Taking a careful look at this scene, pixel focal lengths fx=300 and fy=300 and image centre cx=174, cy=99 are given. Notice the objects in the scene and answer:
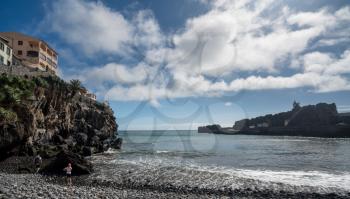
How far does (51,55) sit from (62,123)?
49.8 metres

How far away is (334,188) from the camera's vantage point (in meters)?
30.5

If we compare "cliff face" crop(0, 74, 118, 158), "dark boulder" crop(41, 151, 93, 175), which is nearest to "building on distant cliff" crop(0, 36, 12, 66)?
"cliff face" crop(0, 74, 118, 158)

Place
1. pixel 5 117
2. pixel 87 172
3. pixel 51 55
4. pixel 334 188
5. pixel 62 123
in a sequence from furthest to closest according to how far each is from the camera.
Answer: pixel 51 55
pixel 62 123
pixel 5 117
pixel 87 172
pixel 334 188

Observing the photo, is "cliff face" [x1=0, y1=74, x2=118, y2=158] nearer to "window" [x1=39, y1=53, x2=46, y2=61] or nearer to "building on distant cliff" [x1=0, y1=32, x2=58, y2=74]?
"building on distant cliff" [x1=0, y1=32, x2=58, y2=74]

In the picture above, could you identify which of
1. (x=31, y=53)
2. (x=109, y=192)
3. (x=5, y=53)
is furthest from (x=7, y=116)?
(x=31, y=53)

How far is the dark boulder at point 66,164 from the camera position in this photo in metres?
37.4

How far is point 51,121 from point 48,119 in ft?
3.71

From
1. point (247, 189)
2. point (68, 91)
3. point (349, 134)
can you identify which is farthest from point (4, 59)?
point (349, 134)

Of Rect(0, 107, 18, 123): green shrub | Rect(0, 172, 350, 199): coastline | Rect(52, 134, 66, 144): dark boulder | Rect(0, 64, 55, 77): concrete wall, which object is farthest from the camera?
Rect(52, 134, 66, 144): dark boulder

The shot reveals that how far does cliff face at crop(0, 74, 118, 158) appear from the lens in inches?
1826

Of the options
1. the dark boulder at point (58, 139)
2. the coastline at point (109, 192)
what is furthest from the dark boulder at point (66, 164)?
the dark boulder at point (58, 139)

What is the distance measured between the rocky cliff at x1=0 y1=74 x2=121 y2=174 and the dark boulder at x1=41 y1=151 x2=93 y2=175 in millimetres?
4711

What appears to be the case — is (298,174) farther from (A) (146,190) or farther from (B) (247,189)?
(A) (146,190)

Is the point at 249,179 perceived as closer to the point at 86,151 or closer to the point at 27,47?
the point at 86,151
